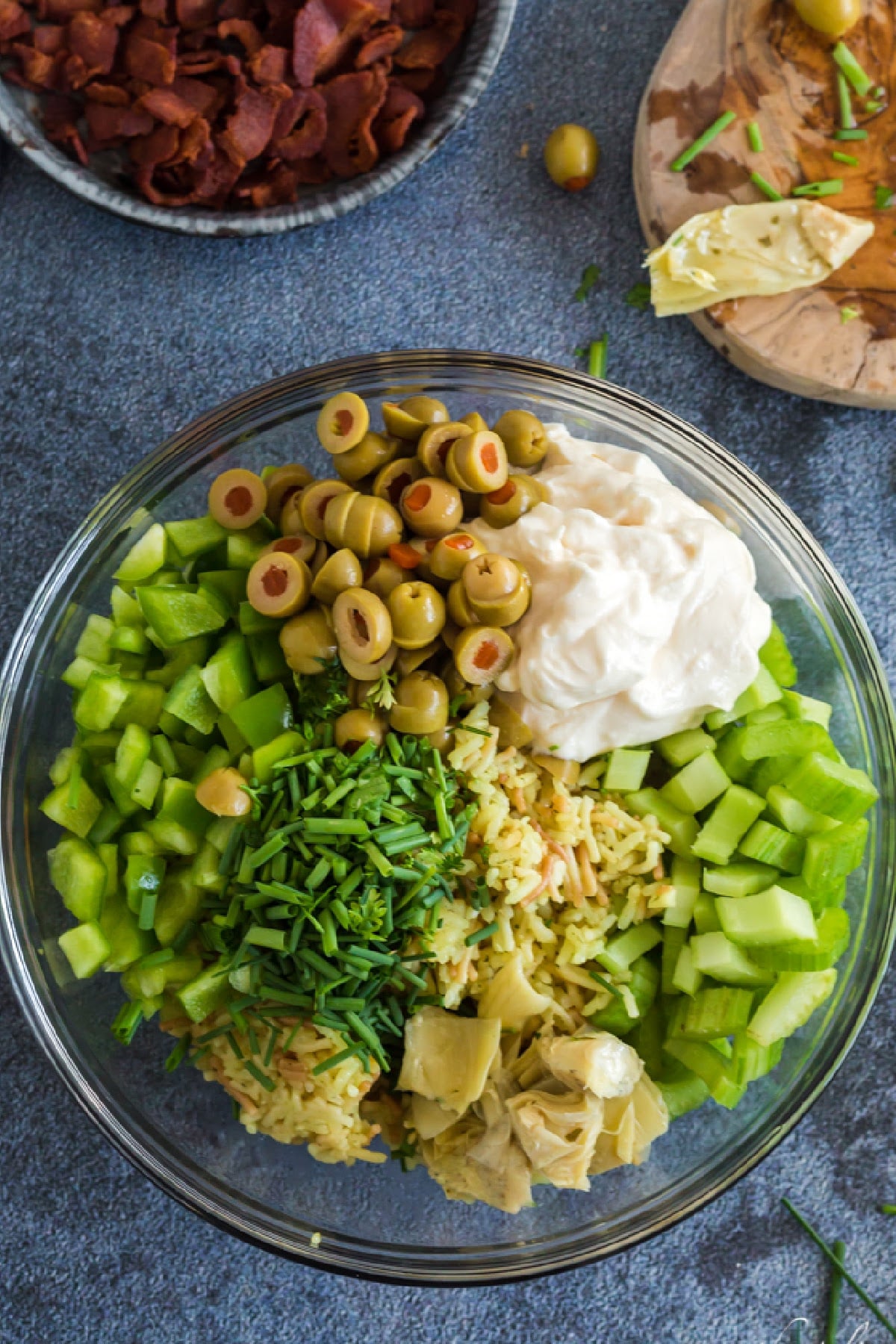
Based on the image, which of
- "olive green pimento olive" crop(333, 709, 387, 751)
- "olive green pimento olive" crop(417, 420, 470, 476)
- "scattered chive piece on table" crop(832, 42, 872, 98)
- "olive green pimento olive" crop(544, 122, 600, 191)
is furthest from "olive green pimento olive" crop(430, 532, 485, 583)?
"scattered chive piece on table" crop(832, 42, 872, 98)

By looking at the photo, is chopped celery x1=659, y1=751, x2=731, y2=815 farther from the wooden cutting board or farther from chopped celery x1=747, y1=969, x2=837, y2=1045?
the wooden cutting board

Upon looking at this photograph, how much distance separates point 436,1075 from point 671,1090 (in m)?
0.40

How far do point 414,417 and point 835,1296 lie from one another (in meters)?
1.79

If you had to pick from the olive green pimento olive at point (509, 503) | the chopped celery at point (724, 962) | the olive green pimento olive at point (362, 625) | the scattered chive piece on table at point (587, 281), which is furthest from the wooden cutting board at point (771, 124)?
the chopped celery at point (724, 962)

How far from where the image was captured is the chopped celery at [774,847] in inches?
66.6

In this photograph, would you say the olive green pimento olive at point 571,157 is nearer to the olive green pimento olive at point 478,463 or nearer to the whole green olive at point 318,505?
the olive green pimento olive at point 478,463

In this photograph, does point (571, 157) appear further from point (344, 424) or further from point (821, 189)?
point (344, 424)

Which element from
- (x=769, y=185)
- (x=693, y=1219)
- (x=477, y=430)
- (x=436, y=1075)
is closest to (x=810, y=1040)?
(x=693, y=1219)

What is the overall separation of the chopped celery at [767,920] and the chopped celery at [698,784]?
0.16 meters

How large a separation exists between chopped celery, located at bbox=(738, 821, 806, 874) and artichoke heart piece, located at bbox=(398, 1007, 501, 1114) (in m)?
0.48

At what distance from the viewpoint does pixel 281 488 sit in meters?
1.77

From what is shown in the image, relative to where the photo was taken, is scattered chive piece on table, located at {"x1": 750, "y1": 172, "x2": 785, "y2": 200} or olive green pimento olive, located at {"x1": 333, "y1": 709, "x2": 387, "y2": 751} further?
scattered chive piece on table, located at {"x1": 750, "y1": 172, "x2": 785, "y2": 200}

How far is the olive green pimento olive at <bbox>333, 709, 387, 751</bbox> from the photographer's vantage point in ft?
5.20

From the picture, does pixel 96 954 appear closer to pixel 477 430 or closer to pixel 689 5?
pixel 477 430
